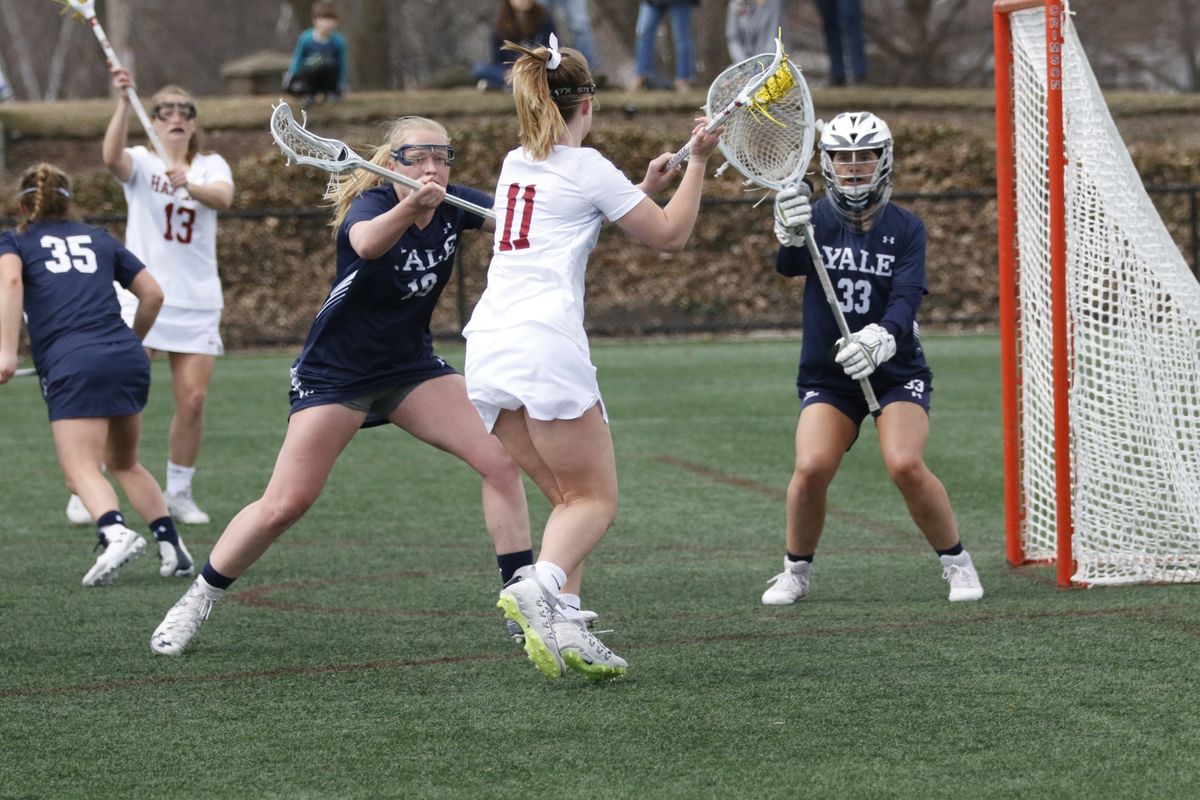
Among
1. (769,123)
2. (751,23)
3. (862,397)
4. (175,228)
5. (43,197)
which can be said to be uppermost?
(751,23)

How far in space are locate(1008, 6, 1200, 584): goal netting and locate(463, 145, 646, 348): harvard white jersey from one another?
85.2 inches

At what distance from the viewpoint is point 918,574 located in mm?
6750

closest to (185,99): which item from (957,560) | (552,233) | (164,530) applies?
(164,530)

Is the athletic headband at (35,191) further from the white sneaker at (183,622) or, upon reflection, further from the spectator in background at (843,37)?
the spectator in background at (843,37)

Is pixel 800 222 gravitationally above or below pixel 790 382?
above

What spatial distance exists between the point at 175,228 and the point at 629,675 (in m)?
4.62

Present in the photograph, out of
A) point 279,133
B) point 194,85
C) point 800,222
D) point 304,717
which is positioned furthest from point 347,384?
point 194,85

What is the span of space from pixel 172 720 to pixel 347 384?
1.27 m

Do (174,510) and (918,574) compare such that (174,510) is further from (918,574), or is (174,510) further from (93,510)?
(918,574)

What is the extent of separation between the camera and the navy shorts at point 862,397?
6.11 metres

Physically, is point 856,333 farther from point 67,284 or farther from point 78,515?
point 78,515

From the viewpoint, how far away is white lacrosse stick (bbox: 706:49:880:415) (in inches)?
211

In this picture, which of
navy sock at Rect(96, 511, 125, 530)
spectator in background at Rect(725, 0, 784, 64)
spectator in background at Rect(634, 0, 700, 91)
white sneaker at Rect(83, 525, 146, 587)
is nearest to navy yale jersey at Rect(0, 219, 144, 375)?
navy sock at Rect(96, 511, 125, 530)

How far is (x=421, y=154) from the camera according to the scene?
205 inches
